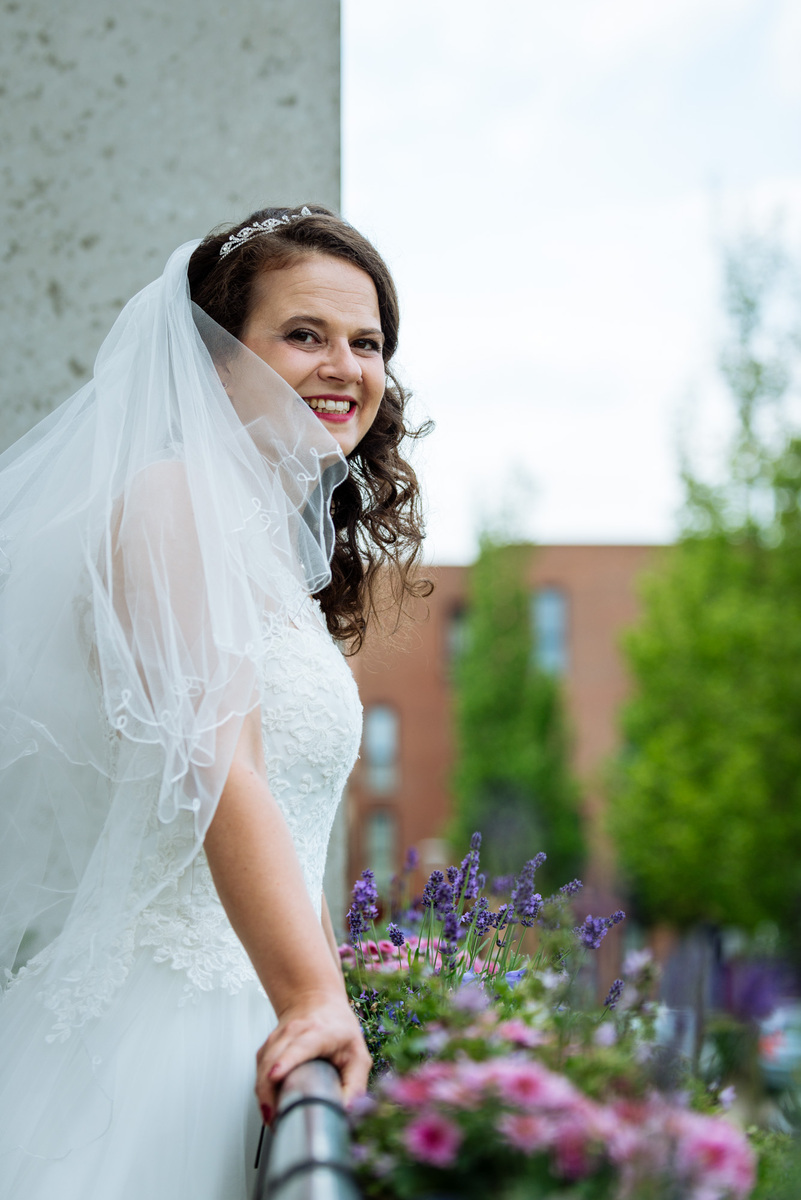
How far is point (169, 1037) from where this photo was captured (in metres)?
1.66

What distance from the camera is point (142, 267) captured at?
307cm

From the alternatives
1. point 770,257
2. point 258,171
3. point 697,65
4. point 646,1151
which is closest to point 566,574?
point 770,257

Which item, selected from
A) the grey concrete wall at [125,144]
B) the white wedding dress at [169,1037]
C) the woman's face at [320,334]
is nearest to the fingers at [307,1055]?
the white wedding dress at [169,1037]

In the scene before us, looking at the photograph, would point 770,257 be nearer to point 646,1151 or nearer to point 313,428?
point 313,428

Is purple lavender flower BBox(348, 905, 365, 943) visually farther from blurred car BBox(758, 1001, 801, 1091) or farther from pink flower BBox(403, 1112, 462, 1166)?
pink flower BBox(403, 1112, 462, 1166)

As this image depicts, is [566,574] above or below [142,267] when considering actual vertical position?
below

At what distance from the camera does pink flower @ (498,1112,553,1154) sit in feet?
2.98

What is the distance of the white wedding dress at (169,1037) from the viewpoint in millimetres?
1550

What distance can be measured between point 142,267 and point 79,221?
22cm

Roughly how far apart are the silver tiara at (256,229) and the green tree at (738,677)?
44.8ft

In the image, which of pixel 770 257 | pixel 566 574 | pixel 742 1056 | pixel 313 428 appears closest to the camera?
pixel 742 1056

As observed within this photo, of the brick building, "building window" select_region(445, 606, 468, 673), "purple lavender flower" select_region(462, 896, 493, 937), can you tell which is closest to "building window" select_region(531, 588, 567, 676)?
the brick building

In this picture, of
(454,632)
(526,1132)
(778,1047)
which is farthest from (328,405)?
(454,632)

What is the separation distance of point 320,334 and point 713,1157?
1.69 m
